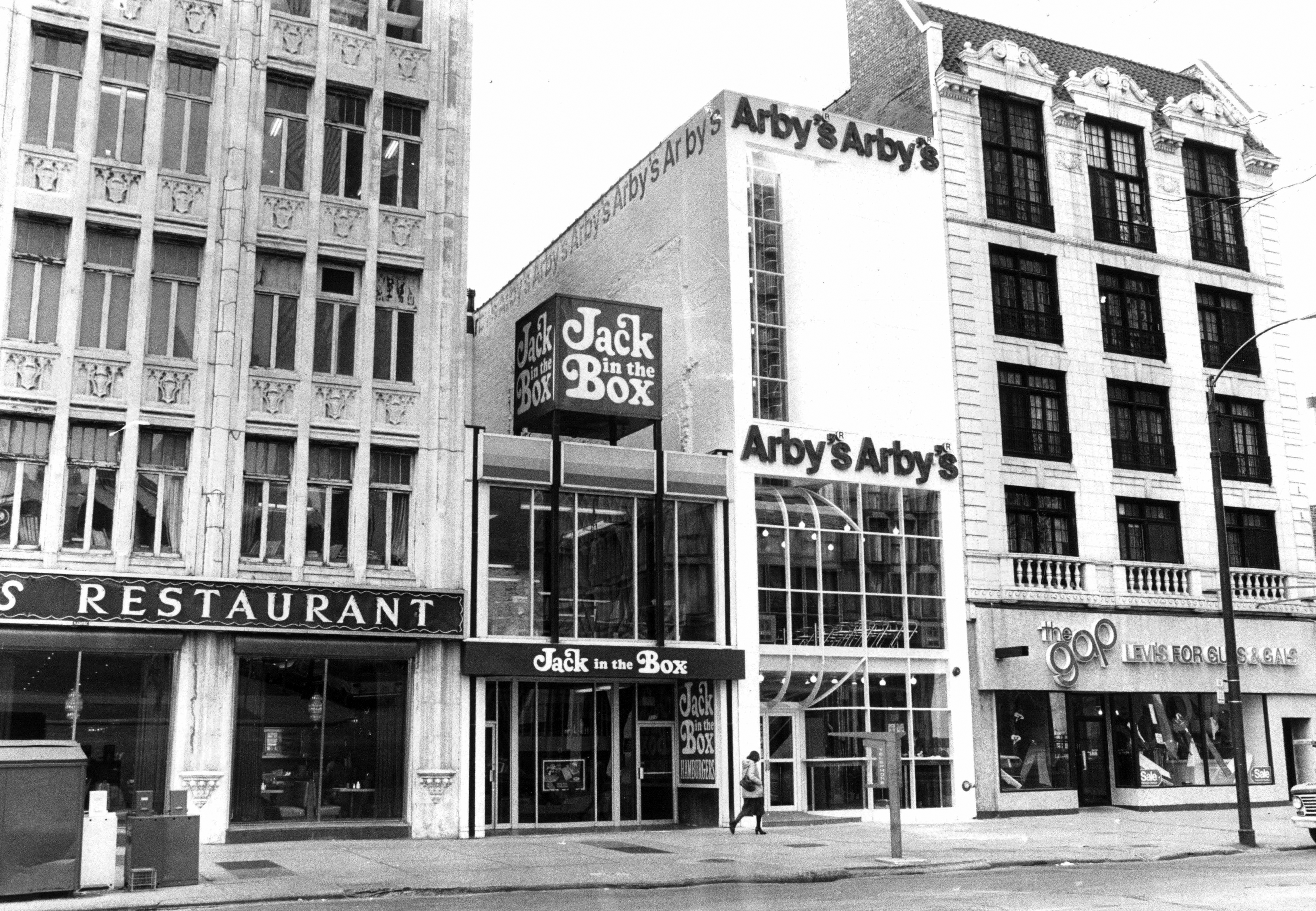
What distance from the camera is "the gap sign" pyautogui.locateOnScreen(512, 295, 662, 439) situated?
95.9ft

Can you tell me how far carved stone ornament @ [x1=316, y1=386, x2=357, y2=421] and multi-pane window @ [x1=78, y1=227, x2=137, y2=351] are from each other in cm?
383

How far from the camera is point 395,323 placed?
28438 millimetres

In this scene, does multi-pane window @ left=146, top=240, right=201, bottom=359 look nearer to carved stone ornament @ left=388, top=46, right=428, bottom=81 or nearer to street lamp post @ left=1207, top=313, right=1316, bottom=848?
carved stone ornament @ left=388, top=46, right=428, bottom=81

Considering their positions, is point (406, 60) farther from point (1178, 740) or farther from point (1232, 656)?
point (1178, 740)

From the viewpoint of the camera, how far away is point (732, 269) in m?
31.7

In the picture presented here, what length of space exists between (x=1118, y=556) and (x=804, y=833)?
13014mm

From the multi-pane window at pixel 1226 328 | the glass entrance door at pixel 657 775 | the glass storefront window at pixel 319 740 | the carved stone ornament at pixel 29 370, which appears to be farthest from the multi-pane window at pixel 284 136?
the multi-pane window at pixel 1226 328

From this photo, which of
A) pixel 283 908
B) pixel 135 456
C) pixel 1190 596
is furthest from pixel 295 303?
pixel 1190 596

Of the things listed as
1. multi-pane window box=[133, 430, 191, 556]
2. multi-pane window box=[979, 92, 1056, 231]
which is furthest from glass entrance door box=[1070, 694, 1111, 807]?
multi-pane window box=[133, 430, 191, 556]

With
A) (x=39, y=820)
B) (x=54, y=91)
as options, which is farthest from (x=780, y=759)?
(x=54, y=91)

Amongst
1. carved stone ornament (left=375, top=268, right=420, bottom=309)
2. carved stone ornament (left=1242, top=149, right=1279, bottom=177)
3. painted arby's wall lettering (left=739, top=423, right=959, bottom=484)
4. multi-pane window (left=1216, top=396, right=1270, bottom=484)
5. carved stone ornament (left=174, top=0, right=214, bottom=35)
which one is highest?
carved stone ornament (left=1242, top=149, right=1279, bottom=177)

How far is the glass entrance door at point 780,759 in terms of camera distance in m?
29.9

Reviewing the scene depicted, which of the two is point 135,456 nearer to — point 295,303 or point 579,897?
point 295,303

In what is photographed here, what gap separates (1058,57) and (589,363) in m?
18.4
